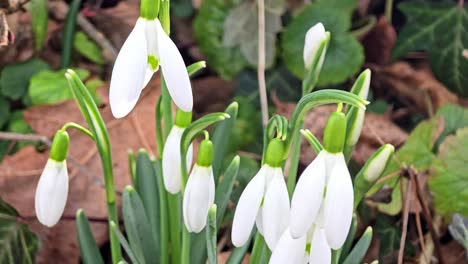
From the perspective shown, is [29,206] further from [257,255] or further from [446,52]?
[446,52]

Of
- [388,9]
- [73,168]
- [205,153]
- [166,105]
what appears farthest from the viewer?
→ [388,9]

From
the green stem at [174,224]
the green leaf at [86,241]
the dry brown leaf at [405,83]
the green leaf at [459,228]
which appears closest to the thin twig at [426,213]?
the green leaf at [459,228]

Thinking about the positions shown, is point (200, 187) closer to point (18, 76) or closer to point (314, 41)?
point (314, 41)

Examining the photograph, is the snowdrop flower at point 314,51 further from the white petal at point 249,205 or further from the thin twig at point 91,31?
the thin twig at point 91,31

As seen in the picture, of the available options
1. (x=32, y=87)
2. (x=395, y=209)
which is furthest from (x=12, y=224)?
(x=395, y=209)

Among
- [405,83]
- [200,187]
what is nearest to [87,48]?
[405,83]

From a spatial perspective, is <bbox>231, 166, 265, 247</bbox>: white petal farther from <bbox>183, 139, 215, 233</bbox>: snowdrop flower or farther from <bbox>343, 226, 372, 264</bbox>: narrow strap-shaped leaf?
<bbox>343, 226, 372, 264</bbox>: narrow strap-shaped leaf
